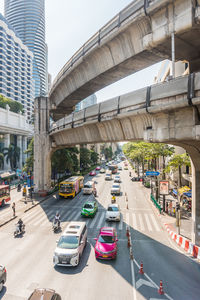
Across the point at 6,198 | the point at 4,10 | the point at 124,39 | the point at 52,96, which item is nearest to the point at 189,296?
the point at 124,39

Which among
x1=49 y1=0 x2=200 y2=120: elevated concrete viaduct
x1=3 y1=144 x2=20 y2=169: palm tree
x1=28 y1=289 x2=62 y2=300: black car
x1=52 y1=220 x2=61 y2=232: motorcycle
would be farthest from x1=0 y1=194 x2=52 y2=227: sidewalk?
x1=3 y1=144 x2=20 y2=169: palm tree

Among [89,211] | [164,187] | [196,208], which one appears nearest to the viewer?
Answer: [196,208]

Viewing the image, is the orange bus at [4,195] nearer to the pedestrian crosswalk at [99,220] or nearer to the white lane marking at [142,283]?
the pedestrian crosswalk at [99,220]

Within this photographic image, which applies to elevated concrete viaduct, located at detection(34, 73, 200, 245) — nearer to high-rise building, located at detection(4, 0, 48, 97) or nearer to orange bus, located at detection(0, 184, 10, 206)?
orange bus, located at detection(0, 184, 10, 206)

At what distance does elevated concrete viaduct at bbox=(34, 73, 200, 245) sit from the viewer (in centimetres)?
957

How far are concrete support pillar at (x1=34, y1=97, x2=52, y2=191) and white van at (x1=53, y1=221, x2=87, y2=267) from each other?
19839 millimetres

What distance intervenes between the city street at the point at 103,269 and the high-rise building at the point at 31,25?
156 metres

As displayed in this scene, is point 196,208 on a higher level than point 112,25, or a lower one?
lower

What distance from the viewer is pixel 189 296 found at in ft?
31.1

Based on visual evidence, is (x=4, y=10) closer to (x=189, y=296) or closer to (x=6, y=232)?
(x=6, y=232)

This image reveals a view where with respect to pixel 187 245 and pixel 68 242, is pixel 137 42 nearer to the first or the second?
pixel 68 242

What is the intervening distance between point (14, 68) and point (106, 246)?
124 metres

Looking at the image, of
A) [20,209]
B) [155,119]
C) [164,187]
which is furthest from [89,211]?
[155,119]

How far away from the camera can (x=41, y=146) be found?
32562 millimetres
